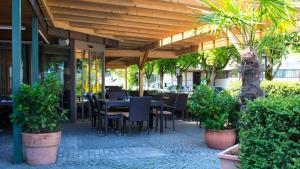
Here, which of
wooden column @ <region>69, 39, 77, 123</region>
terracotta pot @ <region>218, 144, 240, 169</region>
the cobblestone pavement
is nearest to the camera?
terracotta pot @ <region>218, 144, 240, 169</region>

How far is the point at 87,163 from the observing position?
5.26 metres

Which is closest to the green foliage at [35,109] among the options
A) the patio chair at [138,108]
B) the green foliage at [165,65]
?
the patio chair at [138,108]

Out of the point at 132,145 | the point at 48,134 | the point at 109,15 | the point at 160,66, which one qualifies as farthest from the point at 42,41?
the point at 160,66

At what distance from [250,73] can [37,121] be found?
10.7 ft

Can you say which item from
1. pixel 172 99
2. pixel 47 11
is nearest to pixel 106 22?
pixel 47 11

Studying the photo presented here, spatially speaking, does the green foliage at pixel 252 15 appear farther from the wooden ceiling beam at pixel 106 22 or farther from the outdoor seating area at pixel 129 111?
the wooden ceiling beam at pixel 106 22

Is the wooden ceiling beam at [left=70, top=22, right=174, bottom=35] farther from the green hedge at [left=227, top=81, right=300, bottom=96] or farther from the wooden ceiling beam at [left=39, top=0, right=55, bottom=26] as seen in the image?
the green hedge at [left=227, top=81, right=300, bottom=96]

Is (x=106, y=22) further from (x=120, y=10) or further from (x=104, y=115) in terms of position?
(x=104, y=115)

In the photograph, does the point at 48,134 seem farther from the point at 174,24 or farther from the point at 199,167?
the point at 174,24

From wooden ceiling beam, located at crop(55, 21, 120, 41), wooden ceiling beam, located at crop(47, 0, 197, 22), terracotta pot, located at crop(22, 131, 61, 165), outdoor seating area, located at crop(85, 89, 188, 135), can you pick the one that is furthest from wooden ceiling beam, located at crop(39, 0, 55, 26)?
terracotta pot, located at crop(22, 131, 61, 165)

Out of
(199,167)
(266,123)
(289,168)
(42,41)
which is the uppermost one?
(42,41)

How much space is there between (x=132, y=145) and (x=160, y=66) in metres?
22.9

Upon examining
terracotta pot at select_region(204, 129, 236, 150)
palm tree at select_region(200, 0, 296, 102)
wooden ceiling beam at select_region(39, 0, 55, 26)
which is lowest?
terracotta pot at select_region(204, 129, 236, 150)

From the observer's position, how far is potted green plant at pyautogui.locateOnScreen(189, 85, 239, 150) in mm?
6355
